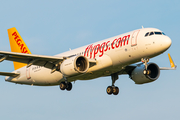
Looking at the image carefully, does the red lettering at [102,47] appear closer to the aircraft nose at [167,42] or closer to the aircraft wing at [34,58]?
the aircraft wing at [34,58]

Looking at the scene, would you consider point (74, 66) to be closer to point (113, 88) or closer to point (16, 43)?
point (113, 88)

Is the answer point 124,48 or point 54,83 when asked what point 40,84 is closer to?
point 54,83

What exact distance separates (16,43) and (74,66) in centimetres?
1651

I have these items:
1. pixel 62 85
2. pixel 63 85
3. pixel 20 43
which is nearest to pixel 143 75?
pixel 63 85

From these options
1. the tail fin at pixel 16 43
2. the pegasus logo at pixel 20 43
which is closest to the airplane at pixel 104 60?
the tail fin at pixel 16 43

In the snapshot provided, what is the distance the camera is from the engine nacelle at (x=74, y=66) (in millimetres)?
35281

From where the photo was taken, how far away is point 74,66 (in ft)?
115

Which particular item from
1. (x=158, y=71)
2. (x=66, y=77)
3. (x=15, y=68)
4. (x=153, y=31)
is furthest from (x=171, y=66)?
(x=15, y=68)

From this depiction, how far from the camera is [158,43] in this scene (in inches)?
1307

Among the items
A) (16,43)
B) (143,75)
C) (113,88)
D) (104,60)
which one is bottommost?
(113,88)

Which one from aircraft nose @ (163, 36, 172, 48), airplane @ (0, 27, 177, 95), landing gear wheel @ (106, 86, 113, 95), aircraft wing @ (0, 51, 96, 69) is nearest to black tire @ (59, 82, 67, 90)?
airplane @ (0, 27, 177, 95)

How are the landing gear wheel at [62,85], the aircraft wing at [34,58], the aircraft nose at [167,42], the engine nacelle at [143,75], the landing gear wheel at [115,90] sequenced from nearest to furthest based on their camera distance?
the aircraft nose at [167,42]
the aircraft wing at [34,58]
the landing gear wheel at [62,85]
the engine nacelle at [143,75]
the landing gear wheel at [115,90]

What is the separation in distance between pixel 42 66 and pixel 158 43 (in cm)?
1327

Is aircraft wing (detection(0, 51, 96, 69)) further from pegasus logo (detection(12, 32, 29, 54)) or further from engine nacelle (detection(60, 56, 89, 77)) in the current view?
pegasus logo (detection(12, 32, 29, 54))
